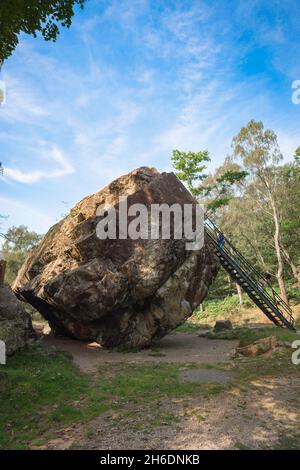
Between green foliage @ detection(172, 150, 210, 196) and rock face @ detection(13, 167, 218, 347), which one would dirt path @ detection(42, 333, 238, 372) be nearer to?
rock face @ detection(13, 167, 218, 347)

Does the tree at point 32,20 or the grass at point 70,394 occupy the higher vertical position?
the tree at point 32,20

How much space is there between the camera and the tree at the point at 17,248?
53.2 meters

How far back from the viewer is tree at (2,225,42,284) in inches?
2094

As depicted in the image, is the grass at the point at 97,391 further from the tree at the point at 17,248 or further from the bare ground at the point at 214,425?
the tree at the point at 17,248

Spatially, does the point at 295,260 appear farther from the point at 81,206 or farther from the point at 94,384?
the point at 94,384

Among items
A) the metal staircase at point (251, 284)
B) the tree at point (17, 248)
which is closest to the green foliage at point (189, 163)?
the metal staircase at point (251, 284)

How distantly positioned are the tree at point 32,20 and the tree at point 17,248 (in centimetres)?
4571

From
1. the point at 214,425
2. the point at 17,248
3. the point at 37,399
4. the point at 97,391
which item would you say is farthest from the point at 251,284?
the point at 17,248

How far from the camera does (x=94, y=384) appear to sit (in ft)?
34.9

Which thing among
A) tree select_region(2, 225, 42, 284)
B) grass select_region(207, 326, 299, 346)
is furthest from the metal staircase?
tree select_region(2, 225, 42, 284)

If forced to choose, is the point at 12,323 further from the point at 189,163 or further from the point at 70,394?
the point at 189,163

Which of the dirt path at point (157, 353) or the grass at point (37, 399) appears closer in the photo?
the grass at point (37, 399)

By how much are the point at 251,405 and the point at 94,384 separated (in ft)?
17.4

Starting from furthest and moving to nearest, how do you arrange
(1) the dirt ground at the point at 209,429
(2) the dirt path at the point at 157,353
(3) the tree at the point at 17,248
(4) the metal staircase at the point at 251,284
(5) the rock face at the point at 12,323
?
(3) the tree at the point at 17,248, (4) the metal staircase at the point at 251,284, (2) the dirt path at the point at 157,353, (5) the rock face at the point at 12,323, (1) the dirt ground at the point at 209,429
